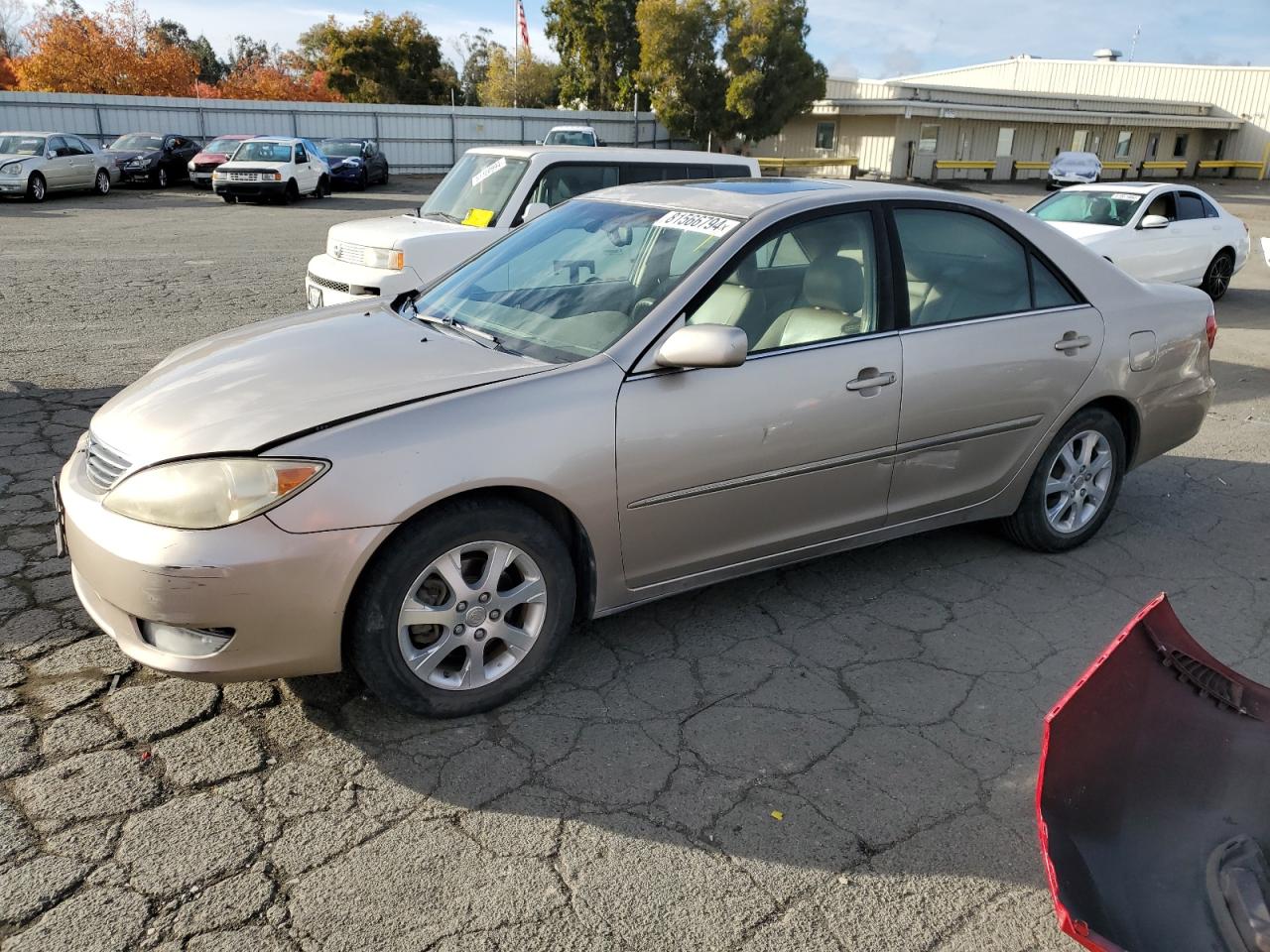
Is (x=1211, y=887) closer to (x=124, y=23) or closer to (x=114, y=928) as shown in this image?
(x=114, y=928)

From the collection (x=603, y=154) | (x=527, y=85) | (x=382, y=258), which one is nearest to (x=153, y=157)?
(x=603, y=154)

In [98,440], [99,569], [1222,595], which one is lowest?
[1222,595]

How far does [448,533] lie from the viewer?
3104 mm

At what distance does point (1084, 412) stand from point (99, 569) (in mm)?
4051

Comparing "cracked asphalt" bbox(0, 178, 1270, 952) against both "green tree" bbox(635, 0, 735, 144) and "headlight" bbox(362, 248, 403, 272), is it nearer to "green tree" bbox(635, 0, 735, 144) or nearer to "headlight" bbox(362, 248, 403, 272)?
"headlight" bbox(362, 248, 403, 272)

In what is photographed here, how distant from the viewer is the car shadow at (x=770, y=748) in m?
2.66

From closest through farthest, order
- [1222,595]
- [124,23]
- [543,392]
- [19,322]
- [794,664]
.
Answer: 1. [543,392]
2. [794,664]
3. [1222,595]
4. [19,322]
5. [124,23]

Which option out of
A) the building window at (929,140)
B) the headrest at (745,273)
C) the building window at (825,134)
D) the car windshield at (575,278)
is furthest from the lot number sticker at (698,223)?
the building window at (825,134)

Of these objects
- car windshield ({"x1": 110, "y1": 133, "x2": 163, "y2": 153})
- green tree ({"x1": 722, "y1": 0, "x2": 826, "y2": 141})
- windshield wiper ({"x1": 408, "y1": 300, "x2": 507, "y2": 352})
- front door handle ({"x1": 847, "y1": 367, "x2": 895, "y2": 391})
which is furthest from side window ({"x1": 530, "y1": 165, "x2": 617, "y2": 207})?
green tree ({"x1": 722, "y1": 0, "x2": 826, "y2": 141})

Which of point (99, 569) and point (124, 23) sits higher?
point (124, 23)

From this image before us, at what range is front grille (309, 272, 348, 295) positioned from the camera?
8065 millimetres

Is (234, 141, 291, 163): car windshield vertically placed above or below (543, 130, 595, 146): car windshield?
below

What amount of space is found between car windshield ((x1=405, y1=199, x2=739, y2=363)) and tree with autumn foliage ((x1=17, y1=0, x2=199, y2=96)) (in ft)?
170

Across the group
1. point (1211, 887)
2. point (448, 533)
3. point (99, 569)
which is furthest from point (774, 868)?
point (99, 569)
